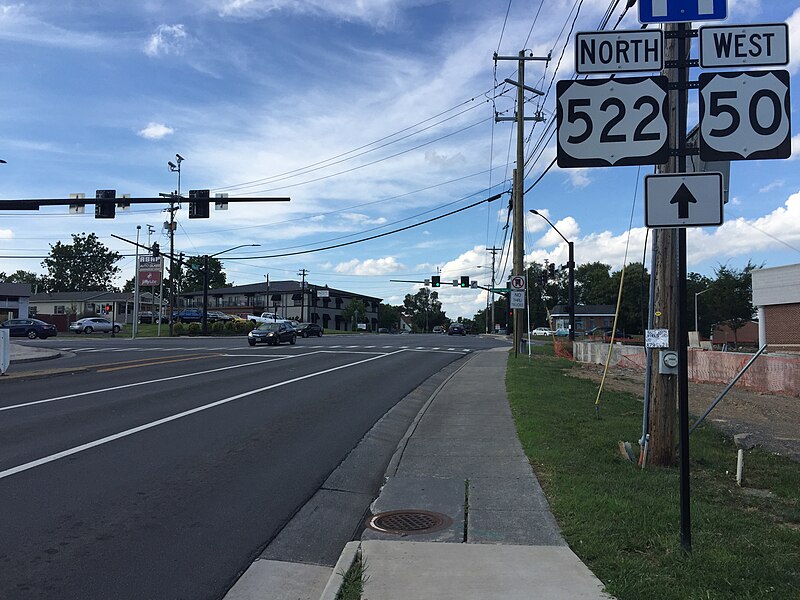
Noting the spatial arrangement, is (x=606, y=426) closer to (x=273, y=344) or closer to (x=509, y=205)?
(x=509, y=205)

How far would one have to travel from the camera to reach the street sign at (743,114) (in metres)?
5.06

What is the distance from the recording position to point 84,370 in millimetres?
20156

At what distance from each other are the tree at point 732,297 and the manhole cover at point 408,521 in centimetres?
5636

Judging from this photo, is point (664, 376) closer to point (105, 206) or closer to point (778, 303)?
point (105, 206)

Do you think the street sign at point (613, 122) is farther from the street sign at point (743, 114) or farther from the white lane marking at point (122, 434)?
the white lane marking at point (122, 434)

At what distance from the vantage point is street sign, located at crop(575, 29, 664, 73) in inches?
222

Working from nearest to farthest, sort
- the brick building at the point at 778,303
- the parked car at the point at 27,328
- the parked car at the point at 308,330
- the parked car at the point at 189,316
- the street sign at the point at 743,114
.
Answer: the street sign at the point at 743,114, the brick building at the point at 778,303, the parked car at the point at 27,328, the parked car at the point at 308,330, the parked car at the point at 189,316

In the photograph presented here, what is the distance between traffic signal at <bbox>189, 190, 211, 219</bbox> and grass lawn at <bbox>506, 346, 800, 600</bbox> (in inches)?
706

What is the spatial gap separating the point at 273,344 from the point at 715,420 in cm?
3037

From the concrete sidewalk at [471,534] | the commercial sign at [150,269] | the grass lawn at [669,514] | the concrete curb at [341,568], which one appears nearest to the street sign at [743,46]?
the grass lawn at [669,514]

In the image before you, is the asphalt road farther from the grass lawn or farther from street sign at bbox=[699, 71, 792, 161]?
street sign at bbox=[699, 71, 792, 161]

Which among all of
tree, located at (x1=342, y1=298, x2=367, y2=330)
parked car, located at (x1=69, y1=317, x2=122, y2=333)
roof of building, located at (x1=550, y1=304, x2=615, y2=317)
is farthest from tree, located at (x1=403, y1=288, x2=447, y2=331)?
parked car, located at (x1=69, y1=317, x2=122, y2=333)

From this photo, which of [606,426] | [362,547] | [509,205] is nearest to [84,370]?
[606,426]

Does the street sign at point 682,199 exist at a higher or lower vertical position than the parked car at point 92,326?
higher
